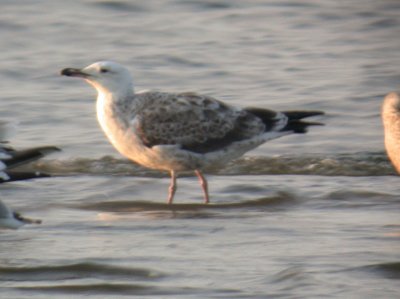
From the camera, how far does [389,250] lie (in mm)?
7914

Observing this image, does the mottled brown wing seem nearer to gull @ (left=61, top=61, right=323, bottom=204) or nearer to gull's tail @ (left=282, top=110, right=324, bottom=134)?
gull @ (left=61, top=61, right=323, bottom=204)

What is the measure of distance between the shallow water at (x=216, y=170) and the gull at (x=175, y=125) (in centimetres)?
29

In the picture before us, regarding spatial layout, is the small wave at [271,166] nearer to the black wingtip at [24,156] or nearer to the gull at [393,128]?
the gull at [393,128]

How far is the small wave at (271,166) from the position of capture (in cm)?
1116

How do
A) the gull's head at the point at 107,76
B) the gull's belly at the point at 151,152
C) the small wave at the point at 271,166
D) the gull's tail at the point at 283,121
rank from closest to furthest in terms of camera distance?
the gull's belly at the point at 151,152, the gull's head at the point at 107,76, the gull's tail at the point at 283,121, the small wave at the point at 271,166

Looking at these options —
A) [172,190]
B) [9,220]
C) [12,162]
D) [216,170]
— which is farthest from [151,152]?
[9,220]

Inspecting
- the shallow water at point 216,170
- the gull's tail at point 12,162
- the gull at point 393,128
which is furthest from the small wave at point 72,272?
the gull at point 393,128

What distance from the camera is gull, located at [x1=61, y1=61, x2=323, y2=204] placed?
33.1 feet

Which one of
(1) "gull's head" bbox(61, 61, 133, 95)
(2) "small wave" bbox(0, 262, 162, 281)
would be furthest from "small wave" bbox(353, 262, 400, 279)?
(1) "gull's head" bbox(61, 61, 133, 95)

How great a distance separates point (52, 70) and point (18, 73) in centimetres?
39

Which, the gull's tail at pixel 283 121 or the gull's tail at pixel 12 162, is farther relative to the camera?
the gull's tail at pixel 283 121

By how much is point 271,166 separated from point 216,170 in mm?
432

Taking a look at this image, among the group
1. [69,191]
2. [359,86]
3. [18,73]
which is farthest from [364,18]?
[69,191]

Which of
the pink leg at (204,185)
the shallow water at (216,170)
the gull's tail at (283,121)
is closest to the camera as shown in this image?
the shallow water at (216,170)
